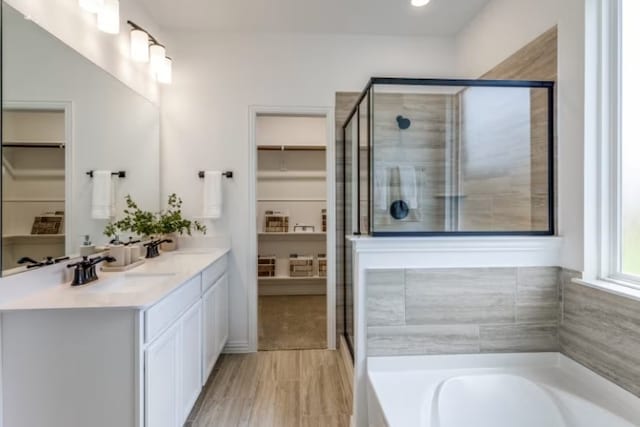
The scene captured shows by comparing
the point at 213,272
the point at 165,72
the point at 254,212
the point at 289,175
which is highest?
the point at 165,72

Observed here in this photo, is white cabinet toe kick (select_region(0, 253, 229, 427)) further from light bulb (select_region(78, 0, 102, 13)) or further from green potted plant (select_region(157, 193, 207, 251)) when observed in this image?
light bulb (select_region(78, 0, 102, 13))

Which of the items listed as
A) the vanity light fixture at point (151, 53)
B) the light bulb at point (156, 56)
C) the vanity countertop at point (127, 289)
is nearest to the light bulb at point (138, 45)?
the vanity light fixture at point (151, 53)

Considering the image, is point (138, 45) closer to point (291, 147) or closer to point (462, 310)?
point (291, 147)

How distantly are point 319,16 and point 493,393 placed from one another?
290cm

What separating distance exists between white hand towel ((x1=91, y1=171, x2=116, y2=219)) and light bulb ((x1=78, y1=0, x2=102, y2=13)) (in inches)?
36.2

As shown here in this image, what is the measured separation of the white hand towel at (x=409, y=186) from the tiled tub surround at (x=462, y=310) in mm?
591

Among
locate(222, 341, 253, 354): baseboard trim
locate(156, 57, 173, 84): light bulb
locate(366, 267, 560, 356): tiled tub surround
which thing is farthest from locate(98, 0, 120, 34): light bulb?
locate(222, 341, 253, 354): baseboard trim

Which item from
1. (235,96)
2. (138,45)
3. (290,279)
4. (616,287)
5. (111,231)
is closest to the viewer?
(616,287)

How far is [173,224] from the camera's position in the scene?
2982 mm

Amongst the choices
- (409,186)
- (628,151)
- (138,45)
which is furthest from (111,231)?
(628,151)

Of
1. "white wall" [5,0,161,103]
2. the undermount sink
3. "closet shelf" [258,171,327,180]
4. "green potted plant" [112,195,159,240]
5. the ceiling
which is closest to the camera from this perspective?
"white wall" [5,0,161,103]

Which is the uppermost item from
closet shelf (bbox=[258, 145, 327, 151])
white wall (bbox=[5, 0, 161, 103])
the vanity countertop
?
white wall (bbox=[5, 0, 161, 103])

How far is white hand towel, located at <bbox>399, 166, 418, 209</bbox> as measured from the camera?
7.84 feet

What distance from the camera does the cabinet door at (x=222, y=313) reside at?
2750mm
